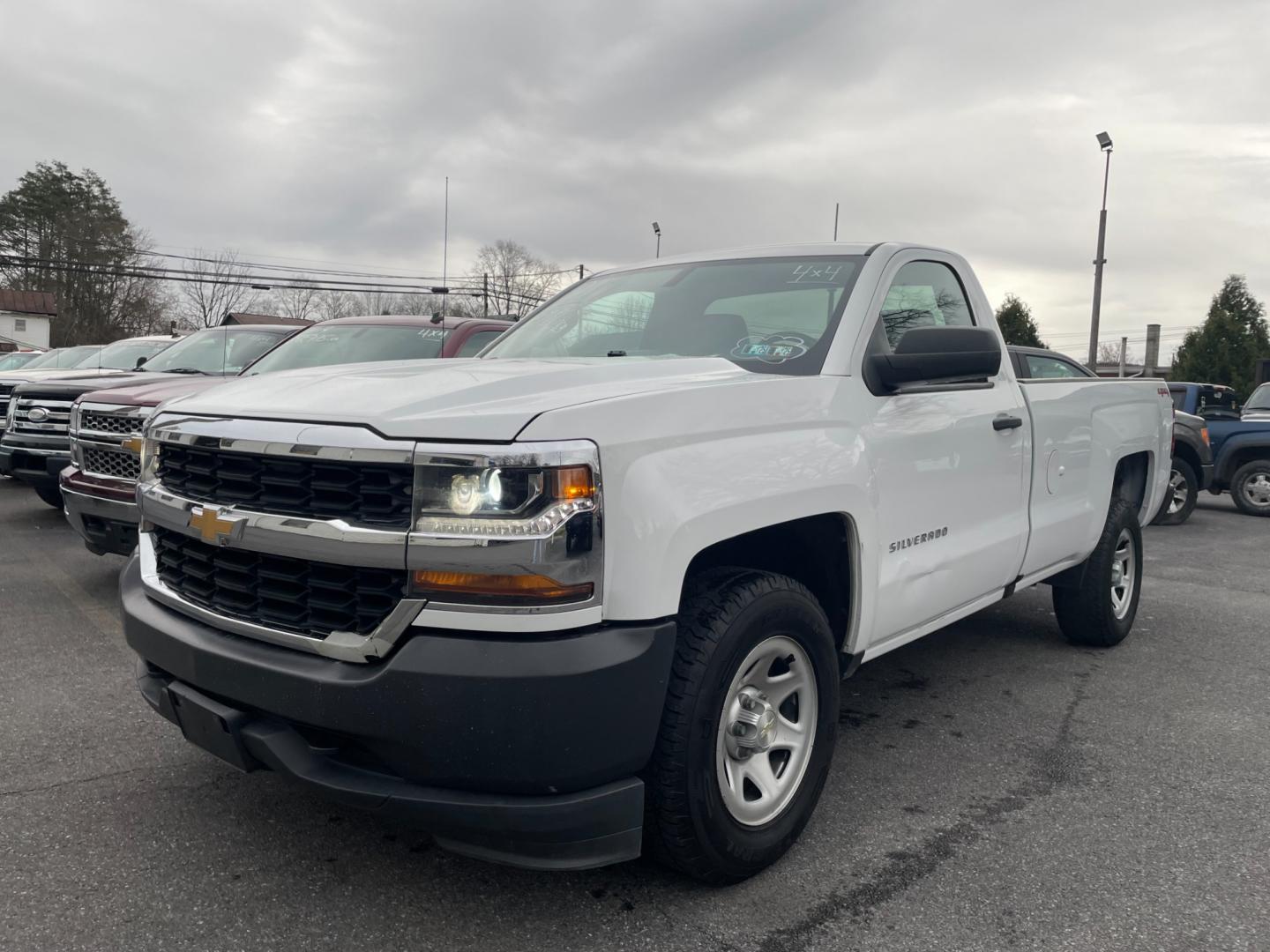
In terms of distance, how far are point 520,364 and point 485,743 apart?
1308 millimetres

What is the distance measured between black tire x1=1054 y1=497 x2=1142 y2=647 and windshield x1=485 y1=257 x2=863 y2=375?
8.02 ft

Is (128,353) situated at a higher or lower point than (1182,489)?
higher

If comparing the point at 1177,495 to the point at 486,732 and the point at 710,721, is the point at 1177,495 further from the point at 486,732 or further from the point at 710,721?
the point at 486,732

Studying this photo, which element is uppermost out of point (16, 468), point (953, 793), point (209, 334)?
point (209, 334)

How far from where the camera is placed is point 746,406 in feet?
8.44

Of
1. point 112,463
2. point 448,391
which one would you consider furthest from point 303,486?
point 112,463

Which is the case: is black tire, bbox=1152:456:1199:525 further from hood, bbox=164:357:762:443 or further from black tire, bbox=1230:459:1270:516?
hood, bbox=164:357:762:443

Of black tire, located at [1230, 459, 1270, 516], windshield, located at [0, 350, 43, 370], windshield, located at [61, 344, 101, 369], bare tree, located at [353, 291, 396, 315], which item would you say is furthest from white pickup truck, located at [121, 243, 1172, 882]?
bare tree, located at [353, 291, 396, 315]

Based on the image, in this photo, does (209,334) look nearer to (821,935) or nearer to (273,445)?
(273,445)

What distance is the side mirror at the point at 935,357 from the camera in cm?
299

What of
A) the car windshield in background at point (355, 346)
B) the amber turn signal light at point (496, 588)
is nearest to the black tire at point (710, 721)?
the amber turn signal light at point (496, 588)

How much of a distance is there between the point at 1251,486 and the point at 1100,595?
853cm

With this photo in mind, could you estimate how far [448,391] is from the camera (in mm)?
2369

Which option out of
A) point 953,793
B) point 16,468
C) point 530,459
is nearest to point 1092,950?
point 953,793
